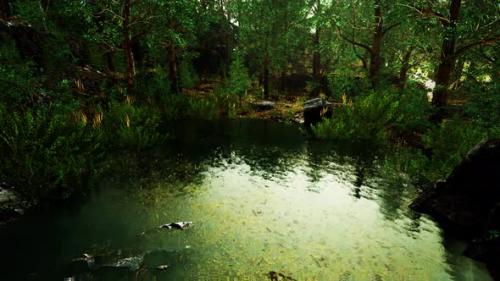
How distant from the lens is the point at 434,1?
11930 millimetres

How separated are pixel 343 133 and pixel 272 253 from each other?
8034mm

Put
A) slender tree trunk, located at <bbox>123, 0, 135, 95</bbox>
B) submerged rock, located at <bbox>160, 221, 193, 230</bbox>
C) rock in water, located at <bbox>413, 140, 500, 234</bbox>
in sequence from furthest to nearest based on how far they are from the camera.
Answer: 1. slender tree trunk, located at <bbox>123, 0, 135, 95</bbox>
2. rock in water, located at <bbox>413, 140, 500, 234</bbox>
3. submerged rock, located at <bbox>160, 221, 193, 230</bbox>

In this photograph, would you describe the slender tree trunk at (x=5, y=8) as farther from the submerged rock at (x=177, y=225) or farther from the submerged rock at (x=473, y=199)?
the submerged rock at (x=473, y=199)

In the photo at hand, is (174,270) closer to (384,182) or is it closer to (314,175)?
(314,175)

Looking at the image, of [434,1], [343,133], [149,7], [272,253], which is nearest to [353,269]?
[272,253]

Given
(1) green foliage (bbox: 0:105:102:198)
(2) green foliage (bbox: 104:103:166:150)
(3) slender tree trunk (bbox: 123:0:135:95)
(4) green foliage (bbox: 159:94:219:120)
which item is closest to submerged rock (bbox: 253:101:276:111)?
(4) green foliage (bbox: 159:94:219:120)

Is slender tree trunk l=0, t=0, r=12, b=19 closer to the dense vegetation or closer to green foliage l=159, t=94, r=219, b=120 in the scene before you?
the dense vegetation

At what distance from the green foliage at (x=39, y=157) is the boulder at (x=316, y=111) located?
10.3m

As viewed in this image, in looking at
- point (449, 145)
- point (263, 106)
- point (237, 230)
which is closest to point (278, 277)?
point (237, 230)

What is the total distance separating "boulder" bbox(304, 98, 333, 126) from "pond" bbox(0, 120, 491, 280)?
5939 millimetres

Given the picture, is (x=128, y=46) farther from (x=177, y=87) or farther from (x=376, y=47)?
(x=376, y=47)

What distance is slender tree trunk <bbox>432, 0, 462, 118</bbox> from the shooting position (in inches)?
406

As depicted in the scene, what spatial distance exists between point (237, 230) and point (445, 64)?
930 cm

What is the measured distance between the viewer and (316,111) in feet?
48.6
